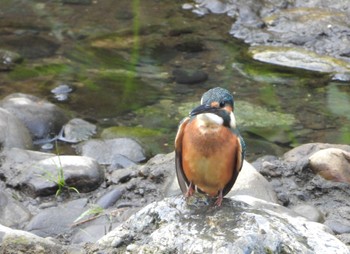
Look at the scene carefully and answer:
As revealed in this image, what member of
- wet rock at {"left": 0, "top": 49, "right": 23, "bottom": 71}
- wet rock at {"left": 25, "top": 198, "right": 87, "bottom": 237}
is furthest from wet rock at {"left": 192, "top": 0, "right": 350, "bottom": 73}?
wet rock at {"left": 25, "top": 198, "right": 87, "bottom": 237}

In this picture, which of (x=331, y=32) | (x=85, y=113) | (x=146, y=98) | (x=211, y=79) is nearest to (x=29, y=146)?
(x=85, y=113)

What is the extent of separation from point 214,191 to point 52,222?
2.26 meters

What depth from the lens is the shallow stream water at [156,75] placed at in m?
8.59

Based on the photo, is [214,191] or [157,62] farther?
[157,62]

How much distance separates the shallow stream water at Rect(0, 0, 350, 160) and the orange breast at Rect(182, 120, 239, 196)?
3740 mm

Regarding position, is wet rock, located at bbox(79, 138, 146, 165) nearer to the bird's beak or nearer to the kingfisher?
the kingfisher

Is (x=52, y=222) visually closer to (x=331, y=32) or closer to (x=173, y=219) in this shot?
(x=173, y=219)

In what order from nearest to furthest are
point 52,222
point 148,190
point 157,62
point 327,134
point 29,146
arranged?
1. point 52,222
2. point 148,190
3. point 29,146
4. point 327,134
5. point 157,62

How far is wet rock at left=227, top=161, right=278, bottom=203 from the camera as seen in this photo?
6066 mm

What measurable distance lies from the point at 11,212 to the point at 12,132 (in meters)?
1.39

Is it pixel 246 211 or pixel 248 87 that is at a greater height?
pixel 246 211

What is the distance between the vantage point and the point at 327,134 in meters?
8.41

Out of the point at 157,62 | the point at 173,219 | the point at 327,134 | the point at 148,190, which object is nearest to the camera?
the point at 173,219

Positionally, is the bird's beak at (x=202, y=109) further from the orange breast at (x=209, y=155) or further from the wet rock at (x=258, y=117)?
the wet rock at (x=258, y=117)
